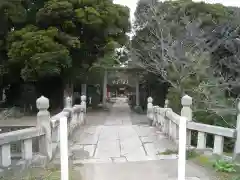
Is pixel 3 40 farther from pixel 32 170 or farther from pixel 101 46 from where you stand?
pixel 32 170

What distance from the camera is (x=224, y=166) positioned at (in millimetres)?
3758

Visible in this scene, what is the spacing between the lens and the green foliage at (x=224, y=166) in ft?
12.0

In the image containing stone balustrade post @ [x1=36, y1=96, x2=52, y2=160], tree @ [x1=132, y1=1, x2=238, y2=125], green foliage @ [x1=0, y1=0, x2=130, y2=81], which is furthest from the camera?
green foliage @ [x1=0, y1=0, x2=130, y2=81]

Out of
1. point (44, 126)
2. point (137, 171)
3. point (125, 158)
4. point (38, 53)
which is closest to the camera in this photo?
point (137, 171)

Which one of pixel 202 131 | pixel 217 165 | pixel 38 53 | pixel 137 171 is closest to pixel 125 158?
pixel 137 171

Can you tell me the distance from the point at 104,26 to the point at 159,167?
35.5 ft

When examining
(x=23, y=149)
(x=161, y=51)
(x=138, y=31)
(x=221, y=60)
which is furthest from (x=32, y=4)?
(x=23, y=149)

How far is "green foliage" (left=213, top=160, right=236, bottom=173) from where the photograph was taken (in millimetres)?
3664

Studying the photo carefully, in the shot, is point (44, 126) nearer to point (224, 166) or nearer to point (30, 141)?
point (30, 141)

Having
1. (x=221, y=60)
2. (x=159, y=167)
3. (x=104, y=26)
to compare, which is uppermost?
(x=104, y=26)

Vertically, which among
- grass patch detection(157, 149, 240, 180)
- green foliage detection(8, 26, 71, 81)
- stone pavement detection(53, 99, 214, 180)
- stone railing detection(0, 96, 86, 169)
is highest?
green foliage detection(8, 26, 71, 81)

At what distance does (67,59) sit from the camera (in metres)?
12.1

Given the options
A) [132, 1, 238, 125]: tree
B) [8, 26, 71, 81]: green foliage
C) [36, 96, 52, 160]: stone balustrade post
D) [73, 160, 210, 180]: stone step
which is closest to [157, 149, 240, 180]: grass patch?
[73, 160, 210, 180]: stone step

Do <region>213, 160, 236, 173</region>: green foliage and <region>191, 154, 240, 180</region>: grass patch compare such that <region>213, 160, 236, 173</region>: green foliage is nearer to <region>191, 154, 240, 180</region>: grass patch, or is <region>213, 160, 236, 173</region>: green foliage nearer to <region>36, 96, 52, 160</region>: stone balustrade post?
<region>191, 154, 240, 180</region>: grass patch
